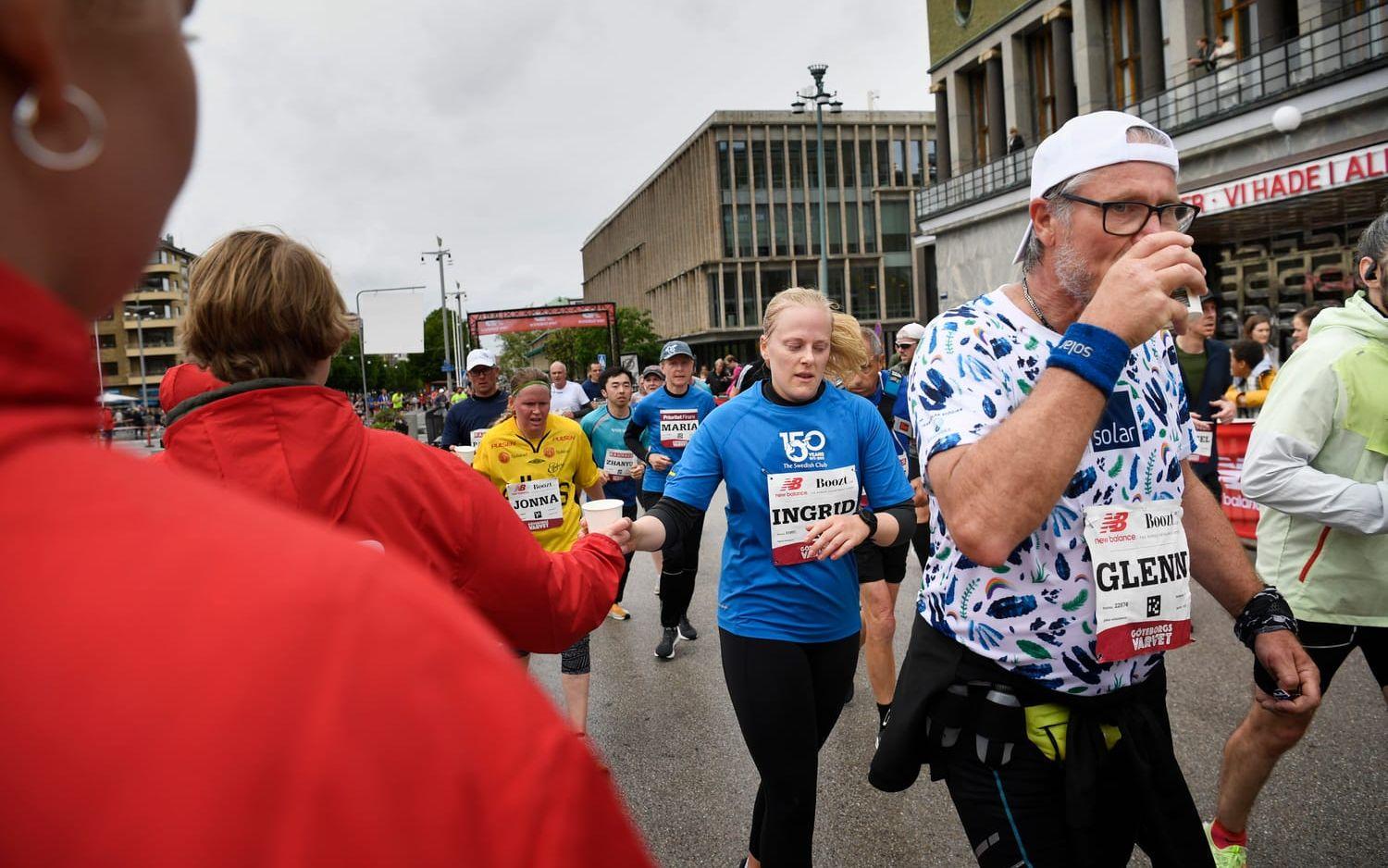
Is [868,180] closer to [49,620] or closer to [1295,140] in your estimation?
[1295,140]

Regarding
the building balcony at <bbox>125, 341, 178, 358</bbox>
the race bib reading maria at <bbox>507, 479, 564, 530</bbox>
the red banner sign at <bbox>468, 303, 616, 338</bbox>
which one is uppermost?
the building balcony at <bbox>125, 341, 178, 358</bbox>

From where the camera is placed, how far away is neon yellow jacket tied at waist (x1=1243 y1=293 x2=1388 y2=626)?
3246 mm

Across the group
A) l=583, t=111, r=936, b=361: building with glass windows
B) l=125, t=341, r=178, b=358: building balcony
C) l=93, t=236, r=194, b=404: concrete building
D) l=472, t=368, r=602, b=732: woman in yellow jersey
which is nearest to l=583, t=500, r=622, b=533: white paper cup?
l=472, t=368, r=602, b=732: woman in yellow jersey

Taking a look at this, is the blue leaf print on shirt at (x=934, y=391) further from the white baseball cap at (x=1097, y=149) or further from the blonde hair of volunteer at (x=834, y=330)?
the blonde hair of volunteer at (x=834, y=330)

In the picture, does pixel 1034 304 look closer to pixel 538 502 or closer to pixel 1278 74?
pixel 538 502

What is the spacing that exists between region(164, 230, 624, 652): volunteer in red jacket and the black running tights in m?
1.24

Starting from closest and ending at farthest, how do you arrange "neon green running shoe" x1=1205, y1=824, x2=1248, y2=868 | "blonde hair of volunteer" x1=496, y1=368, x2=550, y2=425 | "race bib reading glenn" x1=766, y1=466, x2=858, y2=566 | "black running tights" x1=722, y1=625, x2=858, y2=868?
"black running tights" x1=722, y1=625, x2=858, y2=868
"neon green running shoe" x1=1205, y1=824, x2=1248, y2=868
"race bib reading glenn" x1=766, y1=466, x2=858, y2=566
"blonde hair of volunteer" x1=496, y1=368, x2=550, y2=425

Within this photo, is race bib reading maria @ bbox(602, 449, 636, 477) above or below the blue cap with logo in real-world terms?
below

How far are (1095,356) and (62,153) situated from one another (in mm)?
1804

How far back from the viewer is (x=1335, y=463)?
3332mm

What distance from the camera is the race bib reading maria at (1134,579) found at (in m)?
2.15

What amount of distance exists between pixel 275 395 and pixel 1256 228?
1972cm

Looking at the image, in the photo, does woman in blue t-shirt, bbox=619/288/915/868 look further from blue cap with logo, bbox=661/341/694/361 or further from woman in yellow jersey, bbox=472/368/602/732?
blue cap with logo, bbox=661/341/694/361

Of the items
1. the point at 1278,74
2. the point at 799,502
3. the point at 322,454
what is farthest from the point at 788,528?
the point at 1278,74
